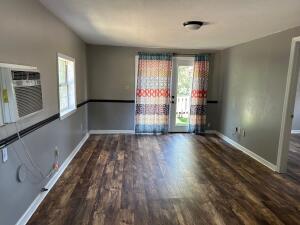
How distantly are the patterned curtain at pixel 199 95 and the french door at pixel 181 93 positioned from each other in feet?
0.37

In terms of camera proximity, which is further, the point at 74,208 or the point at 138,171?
the point at 138,171

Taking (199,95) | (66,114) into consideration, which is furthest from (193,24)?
(199,95)

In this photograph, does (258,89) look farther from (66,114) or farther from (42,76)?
(42,76)

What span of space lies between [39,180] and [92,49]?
12.0 ft

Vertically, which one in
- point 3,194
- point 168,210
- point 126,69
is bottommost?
point 168,210

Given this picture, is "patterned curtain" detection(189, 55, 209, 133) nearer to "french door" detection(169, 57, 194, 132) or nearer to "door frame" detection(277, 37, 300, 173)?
"french door" detection(169, 57, 194, 132)

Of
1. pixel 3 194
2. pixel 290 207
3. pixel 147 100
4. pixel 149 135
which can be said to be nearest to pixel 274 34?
pixel 290 207

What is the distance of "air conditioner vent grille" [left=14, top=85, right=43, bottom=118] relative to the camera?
183 cm

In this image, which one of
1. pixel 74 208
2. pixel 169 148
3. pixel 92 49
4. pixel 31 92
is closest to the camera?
pixel 31 92

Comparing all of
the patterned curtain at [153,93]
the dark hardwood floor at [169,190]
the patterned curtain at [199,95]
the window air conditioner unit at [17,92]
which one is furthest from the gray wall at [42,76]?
the patterned curtain at [199,95]

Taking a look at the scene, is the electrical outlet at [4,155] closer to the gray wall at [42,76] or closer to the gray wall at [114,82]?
the gray wall at [42,76]

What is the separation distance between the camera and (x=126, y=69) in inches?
217

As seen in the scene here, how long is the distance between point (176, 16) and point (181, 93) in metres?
3.16

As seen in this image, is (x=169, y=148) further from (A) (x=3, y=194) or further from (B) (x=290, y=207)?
(A) (x=3, y=194)
